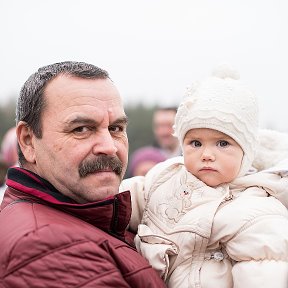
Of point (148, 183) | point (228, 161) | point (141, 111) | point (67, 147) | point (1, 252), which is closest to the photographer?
point (1, 252)

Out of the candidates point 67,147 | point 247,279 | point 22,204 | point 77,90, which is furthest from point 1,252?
point 247,279

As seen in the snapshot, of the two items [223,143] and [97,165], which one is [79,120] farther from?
[223,143]

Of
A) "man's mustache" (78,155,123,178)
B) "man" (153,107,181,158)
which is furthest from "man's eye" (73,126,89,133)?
"man" (153,107,181,158)

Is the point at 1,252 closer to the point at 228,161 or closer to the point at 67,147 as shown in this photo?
the point at 67,147

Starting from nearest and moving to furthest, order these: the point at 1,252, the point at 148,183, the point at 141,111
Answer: the point at 1,252 → the point at 148,183 → the point at 141,111

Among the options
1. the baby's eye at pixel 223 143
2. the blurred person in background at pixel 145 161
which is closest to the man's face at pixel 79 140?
the baby's eye at pixel 223 143

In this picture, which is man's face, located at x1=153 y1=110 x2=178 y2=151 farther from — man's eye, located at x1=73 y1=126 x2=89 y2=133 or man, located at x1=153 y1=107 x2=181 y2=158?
man's eye, located at x1=73 y1=126 x2=89 y2=133

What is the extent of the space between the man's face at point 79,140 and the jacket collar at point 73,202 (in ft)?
0.20

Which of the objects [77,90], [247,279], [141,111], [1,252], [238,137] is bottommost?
[141,111]

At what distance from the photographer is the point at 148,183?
9.01ft

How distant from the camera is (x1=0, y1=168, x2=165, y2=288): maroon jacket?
6.14 ft

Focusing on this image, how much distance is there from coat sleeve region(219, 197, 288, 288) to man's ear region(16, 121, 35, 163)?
36.3 inches

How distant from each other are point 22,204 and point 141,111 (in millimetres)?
33451

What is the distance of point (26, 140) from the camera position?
8.25 ft
